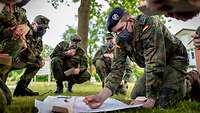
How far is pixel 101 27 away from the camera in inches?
1518

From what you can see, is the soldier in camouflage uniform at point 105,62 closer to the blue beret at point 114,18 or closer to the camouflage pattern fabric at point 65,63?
the camouflage pattern fabric at point 65,63

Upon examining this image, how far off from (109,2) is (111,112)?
11876 mm

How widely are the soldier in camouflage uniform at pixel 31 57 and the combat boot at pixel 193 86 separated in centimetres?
247

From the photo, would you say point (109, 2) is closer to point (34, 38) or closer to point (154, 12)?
point (34, 38)

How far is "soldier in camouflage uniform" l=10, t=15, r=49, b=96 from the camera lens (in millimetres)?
6698

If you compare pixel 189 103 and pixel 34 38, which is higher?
pixel 34 38

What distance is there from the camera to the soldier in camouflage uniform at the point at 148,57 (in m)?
4.39

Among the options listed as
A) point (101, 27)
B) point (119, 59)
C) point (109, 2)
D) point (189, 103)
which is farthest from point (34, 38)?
point (101, 27)

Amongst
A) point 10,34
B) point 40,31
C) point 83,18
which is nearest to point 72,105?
point 10,34

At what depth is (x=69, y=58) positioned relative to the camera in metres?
8.39

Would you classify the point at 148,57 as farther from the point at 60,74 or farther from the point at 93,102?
the point at 60,74

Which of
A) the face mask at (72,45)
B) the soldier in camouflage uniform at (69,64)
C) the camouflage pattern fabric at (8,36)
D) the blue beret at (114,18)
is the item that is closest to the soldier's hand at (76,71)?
the soldier in camouflage uniform at (69,64)

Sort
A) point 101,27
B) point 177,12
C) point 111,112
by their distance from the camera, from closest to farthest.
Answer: point 177,12 < point 111,112 < point 101,27

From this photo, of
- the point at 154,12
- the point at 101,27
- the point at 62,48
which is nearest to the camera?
the point at 154,12
